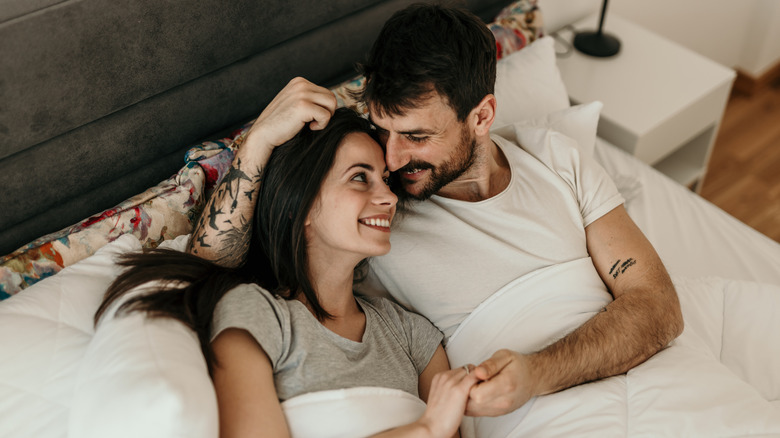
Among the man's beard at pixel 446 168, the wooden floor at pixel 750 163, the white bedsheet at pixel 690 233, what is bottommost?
the wooden floor at pixel 750 163

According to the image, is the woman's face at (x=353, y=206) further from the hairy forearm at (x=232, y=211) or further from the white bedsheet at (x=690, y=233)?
the white bedsheet at (x=690, y=233)

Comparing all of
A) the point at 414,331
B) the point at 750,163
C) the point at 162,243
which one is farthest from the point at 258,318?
the point at 750,163

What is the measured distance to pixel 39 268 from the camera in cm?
113

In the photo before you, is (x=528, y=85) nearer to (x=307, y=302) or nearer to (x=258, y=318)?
(x=307, y=302)

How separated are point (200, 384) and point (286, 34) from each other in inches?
36.5

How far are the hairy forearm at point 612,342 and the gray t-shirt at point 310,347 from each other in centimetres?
28

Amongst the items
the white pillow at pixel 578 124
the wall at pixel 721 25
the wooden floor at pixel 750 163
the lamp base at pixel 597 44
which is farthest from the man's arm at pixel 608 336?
the wall at pixel 721 25

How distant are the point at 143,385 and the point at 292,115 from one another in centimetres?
55

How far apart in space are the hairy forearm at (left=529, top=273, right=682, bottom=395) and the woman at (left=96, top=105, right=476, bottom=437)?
23 centimetres

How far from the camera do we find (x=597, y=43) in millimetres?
2320

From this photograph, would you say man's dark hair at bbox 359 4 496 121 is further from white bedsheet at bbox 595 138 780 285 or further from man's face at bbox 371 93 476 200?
white bedsheet at bbox 595 138 780 285

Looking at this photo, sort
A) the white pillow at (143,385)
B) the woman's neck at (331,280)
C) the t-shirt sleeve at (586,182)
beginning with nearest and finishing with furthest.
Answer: the white pillow at (143,385), the woman's neck at (331,280), the t-shirt sleeve at (586,182)

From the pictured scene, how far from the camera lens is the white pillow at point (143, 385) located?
31.5 inches

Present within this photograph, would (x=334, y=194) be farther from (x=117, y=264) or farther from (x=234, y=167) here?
(x=117, y=264)
